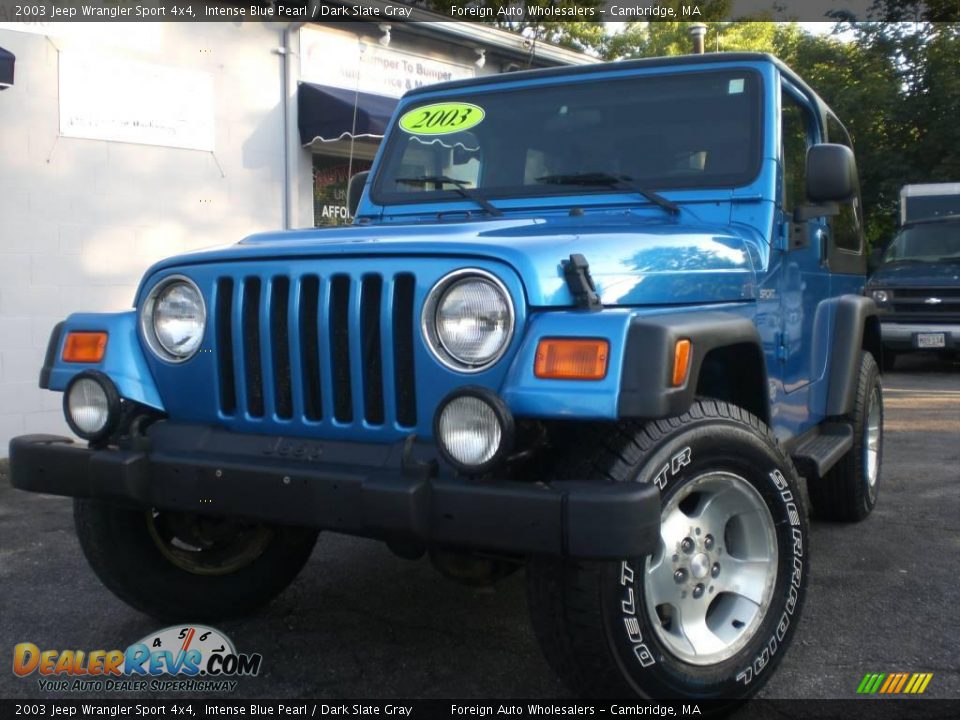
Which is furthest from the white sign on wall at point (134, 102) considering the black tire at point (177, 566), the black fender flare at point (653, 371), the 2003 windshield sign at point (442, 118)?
the black fender flare at point (653, 371)

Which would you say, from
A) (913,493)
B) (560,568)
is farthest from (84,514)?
(913,493)

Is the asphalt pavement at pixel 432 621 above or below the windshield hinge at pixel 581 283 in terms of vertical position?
below

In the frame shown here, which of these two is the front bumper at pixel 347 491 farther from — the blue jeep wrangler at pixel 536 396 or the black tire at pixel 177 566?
the black tire at pixel 177 566

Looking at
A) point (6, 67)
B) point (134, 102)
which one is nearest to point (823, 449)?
point (6, 67)

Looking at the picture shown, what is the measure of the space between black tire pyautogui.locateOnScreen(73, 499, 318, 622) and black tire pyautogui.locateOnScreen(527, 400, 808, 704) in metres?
1.08

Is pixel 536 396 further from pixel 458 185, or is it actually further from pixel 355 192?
pixel 355 192

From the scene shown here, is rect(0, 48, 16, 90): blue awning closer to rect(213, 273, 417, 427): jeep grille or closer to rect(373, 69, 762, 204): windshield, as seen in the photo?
rect(373, 69, 762, 204): windshield

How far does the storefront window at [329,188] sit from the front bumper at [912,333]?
6549 millimetres

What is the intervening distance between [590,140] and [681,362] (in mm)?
1586

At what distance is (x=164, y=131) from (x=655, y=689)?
250 inches

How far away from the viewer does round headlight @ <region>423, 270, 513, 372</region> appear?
2.49 meters

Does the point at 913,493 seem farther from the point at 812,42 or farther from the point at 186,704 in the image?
the point at 812,42

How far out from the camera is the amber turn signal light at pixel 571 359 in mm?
2320

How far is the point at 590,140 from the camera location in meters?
3.77
